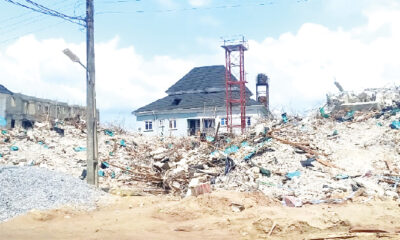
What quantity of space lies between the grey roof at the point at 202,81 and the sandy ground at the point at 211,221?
23.3m

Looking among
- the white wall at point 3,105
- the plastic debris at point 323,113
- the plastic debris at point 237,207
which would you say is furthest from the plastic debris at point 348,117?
the white wall at point 3,105

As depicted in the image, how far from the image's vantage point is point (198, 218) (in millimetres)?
8164

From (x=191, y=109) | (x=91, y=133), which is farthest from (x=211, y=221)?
(x=191, y=109)

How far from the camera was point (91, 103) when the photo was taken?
36.3 ft

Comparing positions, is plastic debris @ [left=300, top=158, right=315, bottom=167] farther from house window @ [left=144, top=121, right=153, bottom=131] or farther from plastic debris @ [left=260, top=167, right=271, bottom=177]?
house window @ [left=144, top=121, right=153, bottom=131]

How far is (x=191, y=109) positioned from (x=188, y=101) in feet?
4.51

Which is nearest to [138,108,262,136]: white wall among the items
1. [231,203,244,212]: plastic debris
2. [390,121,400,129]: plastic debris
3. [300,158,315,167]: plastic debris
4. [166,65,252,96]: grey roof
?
[166,65,252,96]: grey roof

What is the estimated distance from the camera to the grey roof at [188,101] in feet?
101

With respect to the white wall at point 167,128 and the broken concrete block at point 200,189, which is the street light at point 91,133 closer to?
the broken concrete block at point 200,189

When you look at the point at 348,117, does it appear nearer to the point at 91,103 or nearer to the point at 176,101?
the point at 91,103

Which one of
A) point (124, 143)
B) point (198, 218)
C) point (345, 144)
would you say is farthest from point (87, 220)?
point (124, 143)

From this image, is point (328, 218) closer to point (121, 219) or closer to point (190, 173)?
point (121, 219)

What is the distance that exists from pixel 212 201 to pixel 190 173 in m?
3.17

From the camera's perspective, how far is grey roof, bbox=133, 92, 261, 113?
30719 millimetres
